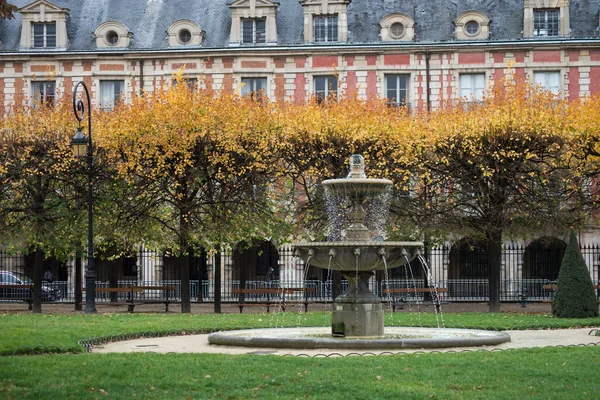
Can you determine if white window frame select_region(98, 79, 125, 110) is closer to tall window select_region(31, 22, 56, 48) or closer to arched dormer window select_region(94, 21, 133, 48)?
arched dormer window select_region(94, 21, 133, 48)

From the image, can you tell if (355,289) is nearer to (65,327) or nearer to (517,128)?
(65,327)

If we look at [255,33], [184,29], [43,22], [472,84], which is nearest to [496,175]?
[472,84]

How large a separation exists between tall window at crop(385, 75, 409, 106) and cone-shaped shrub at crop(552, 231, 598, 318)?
19.6 metres

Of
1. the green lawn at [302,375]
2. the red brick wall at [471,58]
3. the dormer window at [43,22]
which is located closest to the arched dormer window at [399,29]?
the red brick wall at [471,58]

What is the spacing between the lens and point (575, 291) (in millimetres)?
24922

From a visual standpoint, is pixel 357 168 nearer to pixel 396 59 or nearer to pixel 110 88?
pixel 396 59

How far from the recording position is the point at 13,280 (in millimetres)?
40312

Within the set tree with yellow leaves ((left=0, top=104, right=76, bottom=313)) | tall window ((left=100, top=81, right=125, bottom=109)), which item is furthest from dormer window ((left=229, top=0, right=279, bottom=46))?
tree with yellow leaves ((left=0, top=104, right=76, bottom=313))

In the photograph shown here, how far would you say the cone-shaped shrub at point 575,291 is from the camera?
2472 centimetres

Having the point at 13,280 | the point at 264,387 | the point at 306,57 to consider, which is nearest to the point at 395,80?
the point at 306,57

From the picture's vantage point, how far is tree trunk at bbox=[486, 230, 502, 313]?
30188 mm

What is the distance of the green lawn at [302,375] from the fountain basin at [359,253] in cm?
300

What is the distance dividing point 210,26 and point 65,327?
27.2 metres

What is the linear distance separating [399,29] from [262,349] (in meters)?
30.0
